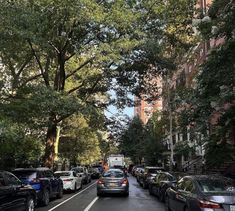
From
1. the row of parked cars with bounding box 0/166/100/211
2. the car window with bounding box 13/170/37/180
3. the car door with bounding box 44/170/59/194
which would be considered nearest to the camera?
the row of parked cars with bounding box 0/166/100/211

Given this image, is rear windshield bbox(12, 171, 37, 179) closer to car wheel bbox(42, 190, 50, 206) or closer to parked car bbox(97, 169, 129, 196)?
car wheel bbox(42, 190, 50, 206)

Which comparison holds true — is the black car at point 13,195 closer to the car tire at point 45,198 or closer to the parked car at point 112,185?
the car tire at point 45,198

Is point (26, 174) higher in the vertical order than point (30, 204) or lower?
higher

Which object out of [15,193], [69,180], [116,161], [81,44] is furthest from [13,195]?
[116,161]

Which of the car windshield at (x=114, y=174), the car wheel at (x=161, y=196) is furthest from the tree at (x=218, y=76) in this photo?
the car windshield at (x=114, y=174)

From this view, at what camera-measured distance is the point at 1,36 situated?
17.3 metres

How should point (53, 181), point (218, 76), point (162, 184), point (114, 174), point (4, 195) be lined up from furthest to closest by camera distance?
point (114, 174), point (53, 181), point (162, 184), point (218, 76), point (4, 195)

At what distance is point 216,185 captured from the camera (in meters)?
11.9

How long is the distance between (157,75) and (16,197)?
69.1 feet

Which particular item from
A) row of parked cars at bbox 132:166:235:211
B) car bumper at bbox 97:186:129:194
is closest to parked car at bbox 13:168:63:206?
car bumper at bbox 97:186:129:194

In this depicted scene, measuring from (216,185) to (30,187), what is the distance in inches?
244

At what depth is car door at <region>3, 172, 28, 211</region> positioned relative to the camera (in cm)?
1267

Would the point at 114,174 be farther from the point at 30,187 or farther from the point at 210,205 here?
the point at 210,205

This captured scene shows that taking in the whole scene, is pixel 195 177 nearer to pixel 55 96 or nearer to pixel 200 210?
pixel 200 210
